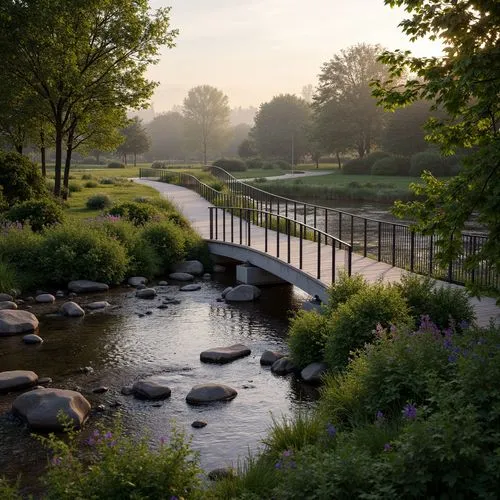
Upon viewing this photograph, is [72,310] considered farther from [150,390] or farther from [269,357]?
[150,390]

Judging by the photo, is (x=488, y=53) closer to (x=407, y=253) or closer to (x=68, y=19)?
(x=407, y=253)

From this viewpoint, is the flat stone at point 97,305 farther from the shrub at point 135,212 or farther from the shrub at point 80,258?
the shrub at point 135,212

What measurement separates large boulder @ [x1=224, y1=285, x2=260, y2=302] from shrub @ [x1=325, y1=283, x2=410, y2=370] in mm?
6225

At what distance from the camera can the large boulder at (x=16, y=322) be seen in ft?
43.9

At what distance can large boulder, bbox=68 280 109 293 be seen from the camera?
56.2ft

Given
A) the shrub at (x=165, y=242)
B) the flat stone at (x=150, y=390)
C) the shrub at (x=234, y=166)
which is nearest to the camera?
the flat stone at (x=150, y=390)

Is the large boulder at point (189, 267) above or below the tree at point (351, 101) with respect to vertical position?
below

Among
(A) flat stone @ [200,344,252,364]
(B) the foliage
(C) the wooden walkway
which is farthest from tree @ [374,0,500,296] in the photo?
(A) flat stone @ [200,344,252,364]

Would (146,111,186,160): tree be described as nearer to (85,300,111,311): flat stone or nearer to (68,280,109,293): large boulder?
(68,280,109,293): large boulder

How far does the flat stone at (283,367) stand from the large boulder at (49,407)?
2994mm

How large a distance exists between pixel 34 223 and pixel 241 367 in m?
11.5

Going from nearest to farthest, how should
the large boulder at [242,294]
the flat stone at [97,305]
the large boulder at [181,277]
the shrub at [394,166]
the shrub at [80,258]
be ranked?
the flat stone at [97,305] → the large boulder at [242,294] → the shrub at [80,258] → the large boulder at [181,277] → the shrub at [394,166]

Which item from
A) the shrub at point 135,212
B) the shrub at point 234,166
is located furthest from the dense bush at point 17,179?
the shrub at point 234,166

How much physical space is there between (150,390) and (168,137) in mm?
122777
